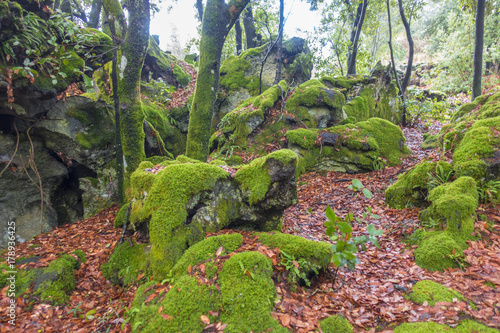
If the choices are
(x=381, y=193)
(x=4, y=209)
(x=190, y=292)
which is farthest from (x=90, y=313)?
(x=381, y=193)

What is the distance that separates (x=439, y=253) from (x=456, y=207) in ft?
3.26

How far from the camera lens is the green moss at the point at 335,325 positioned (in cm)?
269

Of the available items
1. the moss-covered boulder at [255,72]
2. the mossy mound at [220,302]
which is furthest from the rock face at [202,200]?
the moss-covered boulder at [255,72]

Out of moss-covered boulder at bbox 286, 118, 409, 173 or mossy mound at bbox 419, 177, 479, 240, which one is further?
moss-covered boulder at bbox 286, 118, 409, 173

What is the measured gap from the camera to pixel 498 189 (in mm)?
4707

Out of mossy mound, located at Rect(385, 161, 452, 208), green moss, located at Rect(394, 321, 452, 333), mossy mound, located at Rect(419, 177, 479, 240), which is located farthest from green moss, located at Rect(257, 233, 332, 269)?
mossy mound, located at Rect(385, 161, 452, 208)

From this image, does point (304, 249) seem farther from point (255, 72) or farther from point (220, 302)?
point (255, 72)

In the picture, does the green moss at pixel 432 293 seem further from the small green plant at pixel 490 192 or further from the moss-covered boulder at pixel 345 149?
the moss-covered boulder at pixel 345 149

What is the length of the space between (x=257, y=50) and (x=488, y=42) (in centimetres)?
1922

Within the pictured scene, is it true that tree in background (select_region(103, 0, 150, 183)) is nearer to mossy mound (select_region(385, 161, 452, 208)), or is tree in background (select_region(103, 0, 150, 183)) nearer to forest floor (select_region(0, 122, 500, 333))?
forest floor (select_region(0, 122, 500, 333))

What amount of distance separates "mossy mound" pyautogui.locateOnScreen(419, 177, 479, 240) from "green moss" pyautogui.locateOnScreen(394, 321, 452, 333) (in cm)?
215

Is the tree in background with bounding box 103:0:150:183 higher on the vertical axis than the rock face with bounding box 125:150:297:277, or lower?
higher

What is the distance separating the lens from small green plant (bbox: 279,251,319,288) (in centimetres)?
332

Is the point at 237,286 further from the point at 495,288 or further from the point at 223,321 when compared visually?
the point at 495,288
